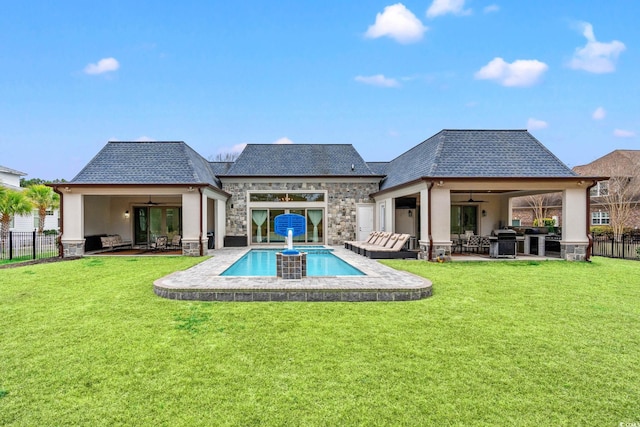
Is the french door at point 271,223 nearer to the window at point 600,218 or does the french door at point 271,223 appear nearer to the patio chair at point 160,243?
the patio chair at point 160,243

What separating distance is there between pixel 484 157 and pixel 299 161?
9.79 metres

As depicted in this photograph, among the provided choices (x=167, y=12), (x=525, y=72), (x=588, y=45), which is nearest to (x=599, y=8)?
(x=588, y=45)

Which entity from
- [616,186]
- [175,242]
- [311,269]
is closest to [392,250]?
[311,269]

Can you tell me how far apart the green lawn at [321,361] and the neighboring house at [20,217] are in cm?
2442

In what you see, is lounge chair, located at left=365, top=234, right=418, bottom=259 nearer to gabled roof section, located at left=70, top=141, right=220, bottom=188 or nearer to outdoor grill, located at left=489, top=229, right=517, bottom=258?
outdoor grill, located at left=489, top=229, right=517, bottom=258

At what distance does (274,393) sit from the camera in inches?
132

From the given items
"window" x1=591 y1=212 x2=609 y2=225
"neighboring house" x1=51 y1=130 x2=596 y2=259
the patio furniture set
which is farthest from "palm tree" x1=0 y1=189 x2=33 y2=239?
"window" x1=591 y1=212 x2=609 y2=225

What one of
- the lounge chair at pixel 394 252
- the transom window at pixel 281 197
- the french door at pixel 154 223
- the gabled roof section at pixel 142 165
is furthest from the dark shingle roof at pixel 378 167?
the french door at pixel 154 223

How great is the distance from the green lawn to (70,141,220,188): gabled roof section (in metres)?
8.48

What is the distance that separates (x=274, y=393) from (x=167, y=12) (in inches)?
739

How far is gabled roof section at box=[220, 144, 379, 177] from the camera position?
1941 cm

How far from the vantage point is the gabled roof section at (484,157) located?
1351 cm

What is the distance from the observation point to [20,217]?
26156 millimetres

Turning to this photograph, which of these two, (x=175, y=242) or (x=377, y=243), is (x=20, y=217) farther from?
(x=377, y=243)
